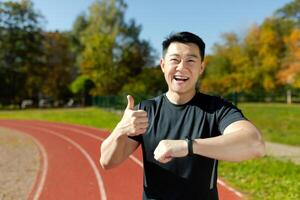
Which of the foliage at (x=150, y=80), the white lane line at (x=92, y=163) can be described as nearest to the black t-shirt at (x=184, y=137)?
the white lane line at (x=92, y=163)

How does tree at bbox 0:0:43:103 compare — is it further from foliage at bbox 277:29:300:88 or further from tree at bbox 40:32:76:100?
foliage at bbox 277:29:300:88

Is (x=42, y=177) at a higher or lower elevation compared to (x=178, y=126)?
lower

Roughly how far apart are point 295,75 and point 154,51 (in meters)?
18.1

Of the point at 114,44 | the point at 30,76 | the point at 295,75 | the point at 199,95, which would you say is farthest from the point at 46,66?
the point at 199,95

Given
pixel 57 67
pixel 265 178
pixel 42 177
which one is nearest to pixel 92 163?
pixel 42 177

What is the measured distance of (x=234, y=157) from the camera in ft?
6.52

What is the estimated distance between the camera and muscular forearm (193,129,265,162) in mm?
1968

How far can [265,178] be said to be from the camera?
9492 mm

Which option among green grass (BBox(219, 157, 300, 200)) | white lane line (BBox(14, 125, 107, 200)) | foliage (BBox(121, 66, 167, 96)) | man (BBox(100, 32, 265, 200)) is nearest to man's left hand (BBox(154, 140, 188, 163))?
man (BBox(100, 32, 265, 200))

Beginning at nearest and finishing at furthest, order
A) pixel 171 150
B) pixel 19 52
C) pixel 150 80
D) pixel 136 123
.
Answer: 1. pixel 171 150
2. pixel 136 123
3. pixel 150 80
4. pixel 19 52

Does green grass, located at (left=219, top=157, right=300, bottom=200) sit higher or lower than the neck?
lower

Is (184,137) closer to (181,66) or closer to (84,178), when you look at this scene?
(181,66)

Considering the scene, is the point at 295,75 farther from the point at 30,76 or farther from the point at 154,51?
the point at 30,76

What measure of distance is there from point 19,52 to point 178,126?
5713 cm
